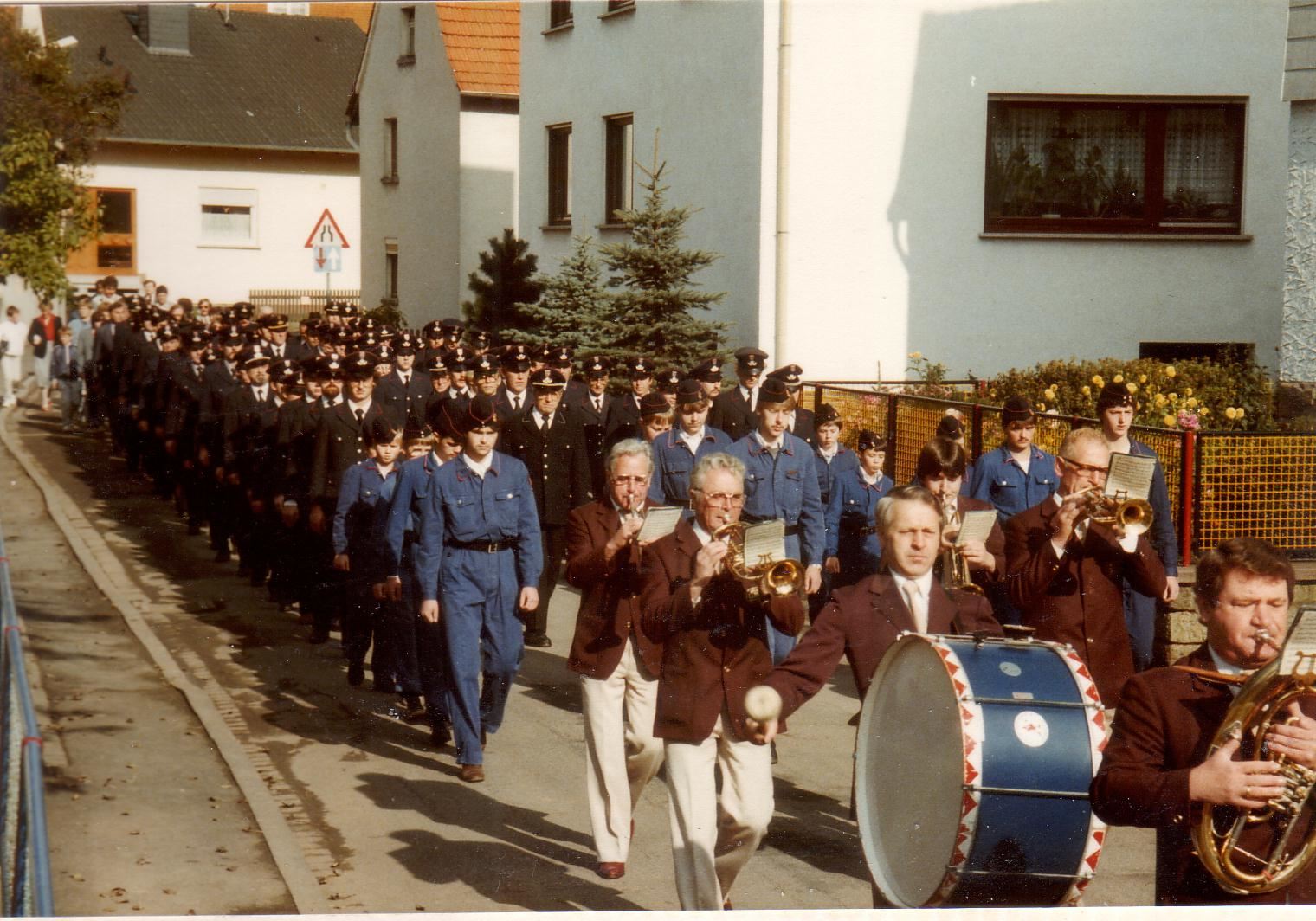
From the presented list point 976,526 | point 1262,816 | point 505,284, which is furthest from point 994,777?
point 505,284

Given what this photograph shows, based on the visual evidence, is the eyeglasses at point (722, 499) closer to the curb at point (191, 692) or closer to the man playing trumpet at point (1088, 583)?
the man playing trumpet at point (1088, 583)

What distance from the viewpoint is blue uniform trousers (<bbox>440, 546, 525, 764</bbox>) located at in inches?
345

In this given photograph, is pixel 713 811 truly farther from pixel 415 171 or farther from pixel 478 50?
pixel 415 171

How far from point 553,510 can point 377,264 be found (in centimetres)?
2389

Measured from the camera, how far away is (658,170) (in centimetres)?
1769

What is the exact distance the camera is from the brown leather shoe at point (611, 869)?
23.5 feet

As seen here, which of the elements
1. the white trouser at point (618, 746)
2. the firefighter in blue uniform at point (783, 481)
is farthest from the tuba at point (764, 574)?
the firefighter in blue uniform at point (783, 481)

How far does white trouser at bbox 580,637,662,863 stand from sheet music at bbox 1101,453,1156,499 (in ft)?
6.53

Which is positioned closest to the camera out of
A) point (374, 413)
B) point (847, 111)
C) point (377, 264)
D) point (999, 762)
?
point (999, 762)

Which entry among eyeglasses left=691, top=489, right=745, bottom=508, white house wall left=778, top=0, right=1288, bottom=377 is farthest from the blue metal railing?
white house wall left=778, top=0, right=1288, bottom=377

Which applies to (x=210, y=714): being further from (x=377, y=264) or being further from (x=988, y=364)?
(x=377, y=264)

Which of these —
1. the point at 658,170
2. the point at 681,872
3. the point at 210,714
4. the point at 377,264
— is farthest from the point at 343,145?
the point at 681,872

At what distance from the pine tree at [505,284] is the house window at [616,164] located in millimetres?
1557

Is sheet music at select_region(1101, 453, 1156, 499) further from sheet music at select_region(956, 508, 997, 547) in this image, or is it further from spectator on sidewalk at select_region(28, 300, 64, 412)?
spectator on sidewalk at select_region(28, 300, 64, 412)
